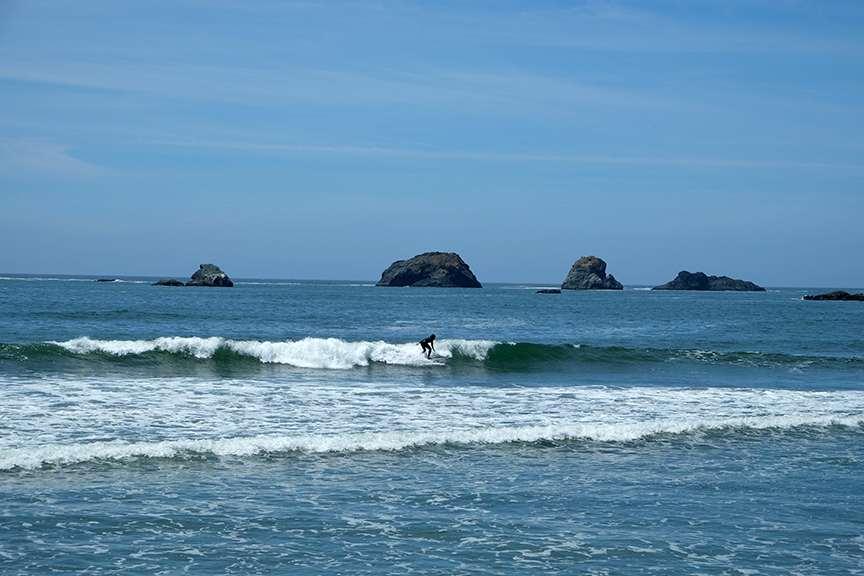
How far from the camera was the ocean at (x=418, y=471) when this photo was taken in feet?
25.4

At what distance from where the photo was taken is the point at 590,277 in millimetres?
182000

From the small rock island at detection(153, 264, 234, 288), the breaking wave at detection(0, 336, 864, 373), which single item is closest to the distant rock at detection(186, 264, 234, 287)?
the small rock island at detection(153, 264, 234, 288)

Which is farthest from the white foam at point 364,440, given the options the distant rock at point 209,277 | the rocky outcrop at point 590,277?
the rocky outcrop at point 590,277

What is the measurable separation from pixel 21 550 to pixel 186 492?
2.47 m

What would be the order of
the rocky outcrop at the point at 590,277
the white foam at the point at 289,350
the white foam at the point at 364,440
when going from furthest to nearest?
the rocky outcrop at the point at 590,277
the white foam at the point at 289,350
the white foam at the point at 364,440

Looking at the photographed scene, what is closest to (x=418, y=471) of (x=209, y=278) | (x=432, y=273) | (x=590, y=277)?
(x=209, y=278)

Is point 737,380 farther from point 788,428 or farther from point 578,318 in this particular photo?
point 578,318

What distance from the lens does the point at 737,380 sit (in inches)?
1008

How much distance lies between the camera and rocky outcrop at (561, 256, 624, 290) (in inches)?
7165

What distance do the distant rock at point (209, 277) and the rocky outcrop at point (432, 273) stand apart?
57.9 m

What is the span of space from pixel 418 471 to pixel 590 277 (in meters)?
176

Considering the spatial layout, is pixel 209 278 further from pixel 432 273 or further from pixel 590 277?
pixel 590 277

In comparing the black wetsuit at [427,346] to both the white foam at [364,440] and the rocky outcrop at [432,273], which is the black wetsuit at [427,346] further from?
the rocky outcrop at [432,273]

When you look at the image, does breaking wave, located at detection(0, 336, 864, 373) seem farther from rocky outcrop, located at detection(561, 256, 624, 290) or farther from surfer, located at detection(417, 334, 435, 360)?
rocky outcrop, located at detection(561, 256, 624, 290)
